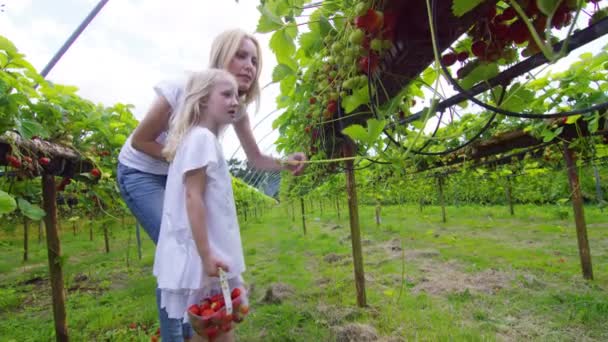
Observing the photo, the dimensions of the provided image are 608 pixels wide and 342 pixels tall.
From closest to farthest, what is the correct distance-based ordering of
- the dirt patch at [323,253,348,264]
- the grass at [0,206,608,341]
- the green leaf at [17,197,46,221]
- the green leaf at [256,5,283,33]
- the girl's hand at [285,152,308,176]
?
the green leaf at [256,5,283,33], the girl's hand at [285,152,308,176], the green leaf at [17,197,46,221], the grass at [0,206,608,341], the dirt patch at [323,253,348,264]

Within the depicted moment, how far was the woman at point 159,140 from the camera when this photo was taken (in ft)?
4.47

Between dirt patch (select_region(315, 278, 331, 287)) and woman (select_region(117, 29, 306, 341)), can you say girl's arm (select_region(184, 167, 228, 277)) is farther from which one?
dirt patch (select_region(315, 278, 331, 287))

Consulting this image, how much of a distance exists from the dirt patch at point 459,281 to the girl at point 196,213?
3220 mm

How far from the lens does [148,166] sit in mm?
1477

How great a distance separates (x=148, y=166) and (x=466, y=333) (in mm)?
2507

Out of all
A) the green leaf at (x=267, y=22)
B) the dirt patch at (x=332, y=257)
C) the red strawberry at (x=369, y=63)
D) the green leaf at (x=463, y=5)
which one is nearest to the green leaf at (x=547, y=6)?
the green leaf at (x=463, y=5)

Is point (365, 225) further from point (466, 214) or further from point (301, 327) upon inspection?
point (301, 327)

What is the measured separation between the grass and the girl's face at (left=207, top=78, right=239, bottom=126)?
1.34 m

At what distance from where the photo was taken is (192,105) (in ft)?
4.03

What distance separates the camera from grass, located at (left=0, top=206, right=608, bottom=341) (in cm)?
287

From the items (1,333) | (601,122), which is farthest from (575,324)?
(1,333)

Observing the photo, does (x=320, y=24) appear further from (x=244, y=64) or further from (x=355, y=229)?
(x=355, y=229)

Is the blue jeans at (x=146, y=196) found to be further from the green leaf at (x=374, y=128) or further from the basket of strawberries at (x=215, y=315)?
the green leaf at (x=374, y=128)

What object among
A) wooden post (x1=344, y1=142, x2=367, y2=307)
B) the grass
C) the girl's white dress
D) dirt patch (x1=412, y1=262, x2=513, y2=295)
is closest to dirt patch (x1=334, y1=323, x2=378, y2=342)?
the grass
